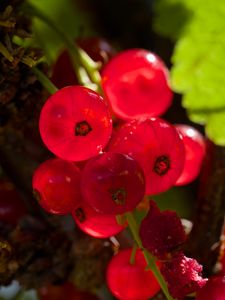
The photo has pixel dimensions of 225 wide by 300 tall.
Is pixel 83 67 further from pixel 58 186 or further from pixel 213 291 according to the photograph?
pixel 213 291

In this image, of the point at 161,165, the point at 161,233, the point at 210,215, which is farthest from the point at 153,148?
the point at 210,215

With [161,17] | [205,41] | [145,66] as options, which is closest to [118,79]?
[145,66]

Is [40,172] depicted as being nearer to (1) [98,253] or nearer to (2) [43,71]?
(2) [43,71]

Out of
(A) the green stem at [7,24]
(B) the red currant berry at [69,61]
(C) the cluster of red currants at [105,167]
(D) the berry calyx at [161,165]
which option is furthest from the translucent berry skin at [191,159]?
(A) the green stem at [7,24]

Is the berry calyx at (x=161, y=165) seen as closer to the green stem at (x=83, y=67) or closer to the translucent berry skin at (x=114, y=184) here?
the translucent berry skin at (x=114, y=184)

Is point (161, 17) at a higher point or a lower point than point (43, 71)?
lower

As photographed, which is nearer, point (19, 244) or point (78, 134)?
point (78, 134)
